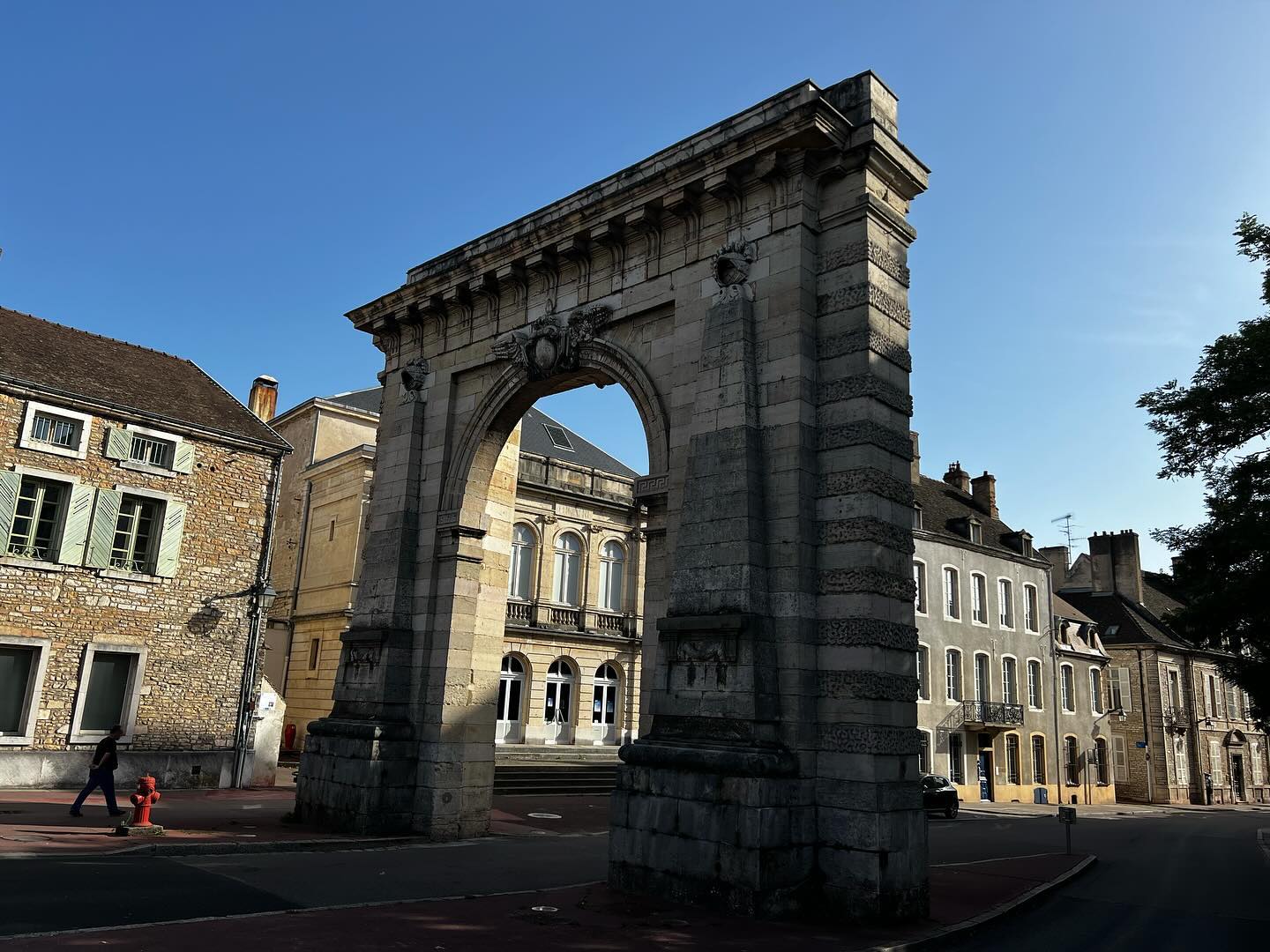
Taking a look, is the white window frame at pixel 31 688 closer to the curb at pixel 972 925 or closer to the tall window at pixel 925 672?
the curb at pixel 972 925

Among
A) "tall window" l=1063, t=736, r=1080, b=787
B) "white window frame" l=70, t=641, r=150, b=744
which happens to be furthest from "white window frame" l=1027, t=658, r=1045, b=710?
"white window frame" l=70, t=641, r=150, b=744

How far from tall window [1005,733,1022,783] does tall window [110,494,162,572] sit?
29307 mm

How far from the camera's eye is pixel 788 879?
9.05 metres

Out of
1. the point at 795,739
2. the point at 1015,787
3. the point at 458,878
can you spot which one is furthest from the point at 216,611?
the point at 1015,787

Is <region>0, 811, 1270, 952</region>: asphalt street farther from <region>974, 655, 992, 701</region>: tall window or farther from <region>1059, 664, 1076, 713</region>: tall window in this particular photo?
<region>1059, 664, 1076, 713</region>: tall window

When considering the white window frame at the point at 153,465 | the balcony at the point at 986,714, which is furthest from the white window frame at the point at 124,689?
the balcony at the point at 986,714

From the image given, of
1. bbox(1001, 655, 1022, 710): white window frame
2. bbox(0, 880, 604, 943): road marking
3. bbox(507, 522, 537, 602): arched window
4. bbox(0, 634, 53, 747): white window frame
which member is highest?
bbox(507, 522, 537, 602): arched window

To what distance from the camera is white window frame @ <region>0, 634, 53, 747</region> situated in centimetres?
1823

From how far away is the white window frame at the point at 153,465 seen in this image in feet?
66.8

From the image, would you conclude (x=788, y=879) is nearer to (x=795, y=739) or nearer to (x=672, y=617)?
(x=795, y=739)

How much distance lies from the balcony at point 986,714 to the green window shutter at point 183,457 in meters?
25.6

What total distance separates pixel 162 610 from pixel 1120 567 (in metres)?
41.9

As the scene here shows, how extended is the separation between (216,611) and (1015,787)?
1119 inches

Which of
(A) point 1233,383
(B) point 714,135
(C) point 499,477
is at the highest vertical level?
(B) point 714,135
